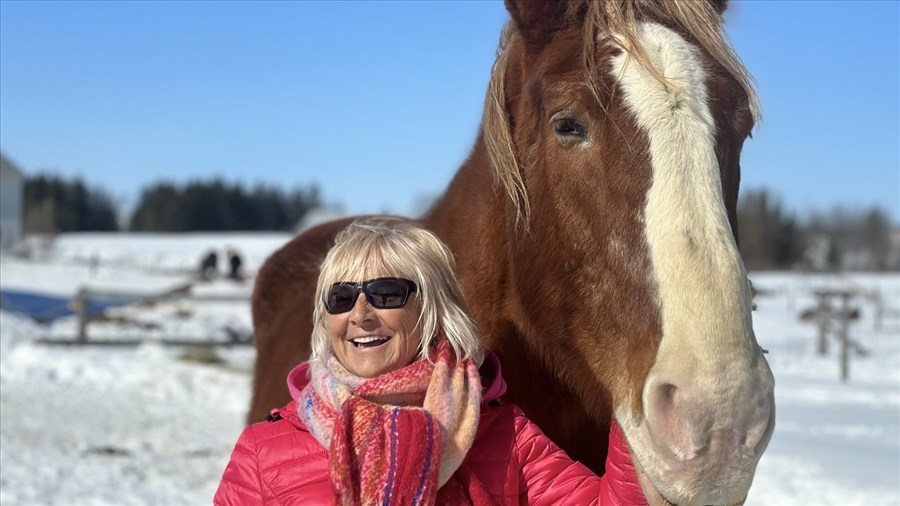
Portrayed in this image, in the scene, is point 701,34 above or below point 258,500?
above

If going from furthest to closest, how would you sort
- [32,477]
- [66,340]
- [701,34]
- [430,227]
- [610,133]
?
[66,340], [32,477], [430,227], [701,34], [610,133]

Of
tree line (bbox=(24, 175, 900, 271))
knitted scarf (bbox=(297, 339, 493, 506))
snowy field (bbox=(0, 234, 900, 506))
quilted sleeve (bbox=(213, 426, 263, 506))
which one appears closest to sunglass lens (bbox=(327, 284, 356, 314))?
knitted scarf (bbox=(297, 339, 493, 506))

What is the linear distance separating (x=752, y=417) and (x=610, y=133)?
0.72 meters

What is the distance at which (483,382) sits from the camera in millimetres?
2199

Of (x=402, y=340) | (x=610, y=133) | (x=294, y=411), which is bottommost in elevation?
(x=294, y=411)

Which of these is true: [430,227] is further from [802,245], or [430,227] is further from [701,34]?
[802,245]

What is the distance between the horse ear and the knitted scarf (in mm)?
857

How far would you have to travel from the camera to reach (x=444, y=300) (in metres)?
2.12

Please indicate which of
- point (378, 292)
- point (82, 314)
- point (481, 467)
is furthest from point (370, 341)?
point (82, 314)

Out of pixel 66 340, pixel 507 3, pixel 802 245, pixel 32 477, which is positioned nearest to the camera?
pixel 507 3

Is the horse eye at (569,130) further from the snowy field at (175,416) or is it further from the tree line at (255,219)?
the tree line at (255,219)

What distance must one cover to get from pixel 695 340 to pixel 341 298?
3.06 ft

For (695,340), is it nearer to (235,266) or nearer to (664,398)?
(664,398)

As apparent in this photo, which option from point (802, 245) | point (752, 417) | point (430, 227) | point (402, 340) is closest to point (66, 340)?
point (430, 227)
